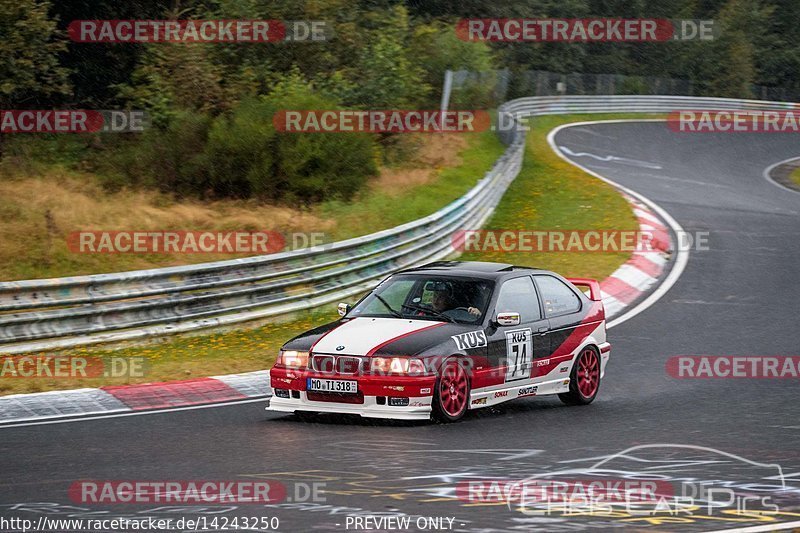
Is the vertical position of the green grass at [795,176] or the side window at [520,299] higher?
the green grass at [795,176]

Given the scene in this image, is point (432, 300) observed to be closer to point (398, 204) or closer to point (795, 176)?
point (398, 204)

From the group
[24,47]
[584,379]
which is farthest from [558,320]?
[24,47]

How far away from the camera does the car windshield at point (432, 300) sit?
33.9 ft

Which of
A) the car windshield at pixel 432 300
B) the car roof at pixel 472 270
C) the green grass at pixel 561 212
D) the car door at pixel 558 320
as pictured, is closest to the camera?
the car windshield at pixel 432 300

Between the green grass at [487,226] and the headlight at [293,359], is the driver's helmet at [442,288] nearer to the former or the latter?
the headlight at [293,359]

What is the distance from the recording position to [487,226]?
74.7 feet

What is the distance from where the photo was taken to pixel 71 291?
517 inches

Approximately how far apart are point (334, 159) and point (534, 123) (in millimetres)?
22110

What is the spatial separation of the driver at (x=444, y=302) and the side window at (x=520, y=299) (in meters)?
0.28

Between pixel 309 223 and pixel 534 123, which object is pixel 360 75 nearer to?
pixel 309 223

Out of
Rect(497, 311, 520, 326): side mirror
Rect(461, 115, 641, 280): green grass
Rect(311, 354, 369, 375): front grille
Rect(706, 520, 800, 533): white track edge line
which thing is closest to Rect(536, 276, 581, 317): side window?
Rect(497, 311, 520, 326): side mirror

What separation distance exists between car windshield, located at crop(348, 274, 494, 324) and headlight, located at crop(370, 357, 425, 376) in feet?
2.96

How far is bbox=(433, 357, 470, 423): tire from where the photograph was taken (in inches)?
374

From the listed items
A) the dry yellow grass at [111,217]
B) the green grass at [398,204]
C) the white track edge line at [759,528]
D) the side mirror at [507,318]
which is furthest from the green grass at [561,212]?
the white track edge line at [759,528]
